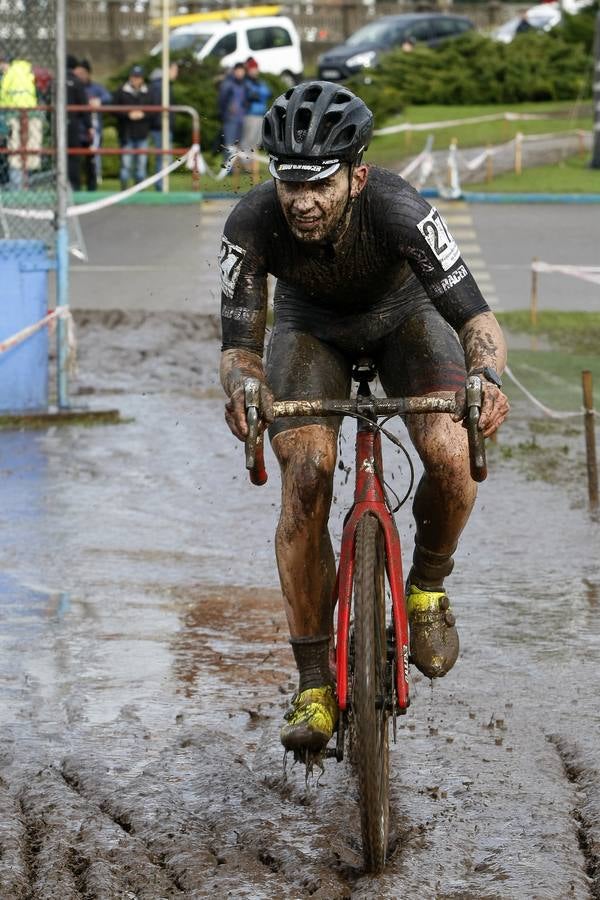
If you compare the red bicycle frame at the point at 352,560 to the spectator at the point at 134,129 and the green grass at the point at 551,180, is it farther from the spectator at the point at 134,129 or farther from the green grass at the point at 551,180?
the green grass at the point at 551,180

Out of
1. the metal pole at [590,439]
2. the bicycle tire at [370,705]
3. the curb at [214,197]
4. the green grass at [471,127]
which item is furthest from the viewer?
the green grass at [471,127]

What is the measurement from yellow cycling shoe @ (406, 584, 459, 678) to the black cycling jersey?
0.94 metres

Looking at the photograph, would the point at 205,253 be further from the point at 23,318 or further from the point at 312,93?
the point at 312,93

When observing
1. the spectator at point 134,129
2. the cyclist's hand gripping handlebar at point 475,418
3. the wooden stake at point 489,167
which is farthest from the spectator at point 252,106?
the cyclist's hand gripping handlebar at point 475,418

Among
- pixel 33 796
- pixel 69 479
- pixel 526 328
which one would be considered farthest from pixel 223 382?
pixel 526 328

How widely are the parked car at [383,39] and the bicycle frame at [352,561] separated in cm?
3673

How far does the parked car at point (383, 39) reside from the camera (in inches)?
1656

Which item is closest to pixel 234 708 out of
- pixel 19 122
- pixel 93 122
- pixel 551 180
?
pixel 19 122

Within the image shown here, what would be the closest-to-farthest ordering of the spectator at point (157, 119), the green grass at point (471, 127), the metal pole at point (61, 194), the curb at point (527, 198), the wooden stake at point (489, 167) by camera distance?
the metal pole at point (61, 194)
the spectator at point (157, 119)
the curb at point (527, 198)
the wooden stake at point (489, 167)
the green grass at point (471, 127)

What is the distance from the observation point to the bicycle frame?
4.79 metres

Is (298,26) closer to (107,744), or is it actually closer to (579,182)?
(579,182)

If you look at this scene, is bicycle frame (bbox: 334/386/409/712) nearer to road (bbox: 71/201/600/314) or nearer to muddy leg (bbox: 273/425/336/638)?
muddy leg (bbox: 273/425/336/638)

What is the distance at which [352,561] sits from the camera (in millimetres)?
4922

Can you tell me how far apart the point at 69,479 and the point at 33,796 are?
5.36 metres
